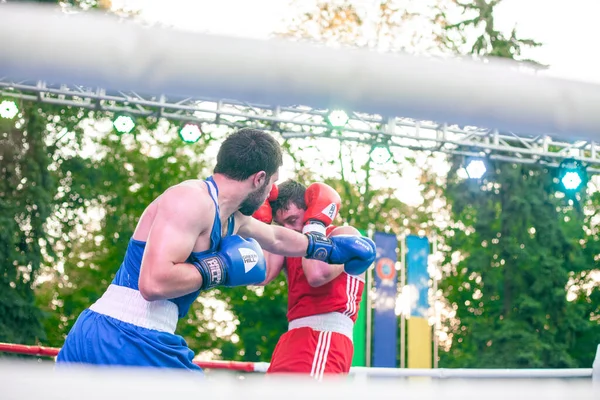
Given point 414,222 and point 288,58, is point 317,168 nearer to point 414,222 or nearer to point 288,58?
point 414,222

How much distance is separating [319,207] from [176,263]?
118 centimetres

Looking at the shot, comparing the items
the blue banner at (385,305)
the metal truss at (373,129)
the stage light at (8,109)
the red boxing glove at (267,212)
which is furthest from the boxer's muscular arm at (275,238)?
the blue banner at (385,305)

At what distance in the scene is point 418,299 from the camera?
9.02 m

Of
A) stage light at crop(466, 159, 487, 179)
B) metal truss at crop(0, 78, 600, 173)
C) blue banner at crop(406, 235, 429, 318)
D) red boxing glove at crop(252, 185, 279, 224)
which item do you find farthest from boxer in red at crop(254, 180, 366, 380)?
blue banner at crop(406, 235, 429, 318)

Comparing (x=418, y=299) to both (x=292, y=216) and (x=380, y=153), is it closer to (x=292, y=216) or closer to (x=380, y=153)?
(x=380, y=153)

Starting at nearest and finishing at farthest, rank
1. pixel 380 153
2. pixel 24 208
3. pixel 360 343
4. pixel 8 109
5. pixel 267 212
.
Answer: pixel 267 212
pixel 8 109
pixel 380 153
pixel 360 343
pixel 24 208

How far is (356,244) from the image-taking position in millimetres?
2752

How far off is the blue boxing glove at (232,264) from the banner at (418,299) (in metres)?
7.01

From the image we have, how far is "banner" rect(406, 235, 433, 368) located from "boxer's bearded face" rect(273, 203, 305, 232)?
5.96 meters

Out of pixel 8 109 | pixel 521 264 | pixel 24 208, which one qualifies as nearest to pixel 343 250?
pixel 8 109

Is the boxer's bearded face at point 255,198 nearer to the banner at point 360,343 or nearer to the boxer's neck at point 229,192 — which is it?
the boxer's neck at point 229,192

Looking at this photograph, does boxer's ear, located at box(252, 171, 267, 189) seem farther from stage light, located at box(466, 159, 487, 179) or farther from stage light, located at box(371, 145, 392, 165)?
stage light, located at box(466, 159, 487, 179)

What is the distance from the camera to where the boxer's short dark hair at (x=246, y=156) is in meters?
2.21

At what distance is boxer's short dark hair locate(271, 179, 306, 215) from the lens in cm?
320
